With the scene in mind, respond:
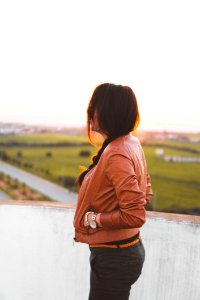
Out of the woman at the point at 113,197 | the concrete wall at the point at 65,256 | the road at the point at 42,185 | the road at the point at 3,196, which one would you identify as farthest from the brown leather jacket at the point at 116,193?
the road at the point at 3,196

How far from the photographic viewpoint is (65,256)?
6.12ft

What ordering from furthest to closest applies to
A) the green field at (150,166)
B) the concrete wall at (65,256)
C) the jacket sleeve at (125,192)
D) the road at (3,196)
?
the green field at (150,166)
the road at (3,196)
the concrete wall at (65,256)
the jacket sleeve at (125,192)

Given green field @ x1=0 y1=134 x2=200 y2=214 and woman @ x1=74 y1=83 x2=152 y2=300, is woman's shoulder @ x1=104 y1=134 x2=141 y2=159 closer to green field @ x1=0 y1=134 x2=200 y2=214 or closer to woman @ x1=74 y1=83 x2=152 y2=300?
woman @ x1=74 y1=83 x2=152 y2=300

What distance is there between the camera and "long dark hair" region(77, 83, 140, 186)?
1011mm

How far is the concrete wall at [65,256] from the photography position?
69.2 inches

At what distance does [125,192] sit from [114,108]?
0.23 meters

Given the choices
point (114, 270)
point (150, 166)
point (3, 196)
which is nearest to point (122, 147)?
point (114, 270)

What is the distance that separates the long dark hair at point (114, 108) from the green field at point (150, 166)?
35.9 m

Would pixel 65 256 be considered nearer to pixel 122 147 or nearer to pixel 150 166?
pixel 122 147

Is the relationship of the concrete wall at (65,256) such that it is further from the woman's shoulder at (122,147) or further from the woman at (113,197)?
the woman's shoulder at (122,147)

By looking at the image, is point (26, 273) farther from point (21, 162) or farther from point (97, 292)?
point (21, 162)

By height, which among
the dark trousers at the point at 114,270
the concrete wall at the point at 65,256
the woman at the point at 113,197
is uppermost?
the woman at the point at 113,197

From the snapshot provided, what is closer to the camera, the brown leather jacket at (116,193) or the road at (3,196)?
the brown leather jacket at (116,193)

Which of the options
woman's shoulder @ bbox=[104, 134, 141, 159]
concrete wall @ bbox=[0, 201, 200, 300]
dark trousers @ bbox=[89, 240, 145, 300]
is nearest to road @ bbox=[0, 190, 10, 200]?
concrete wall @ bbox=[0, 201, 200, 300]
